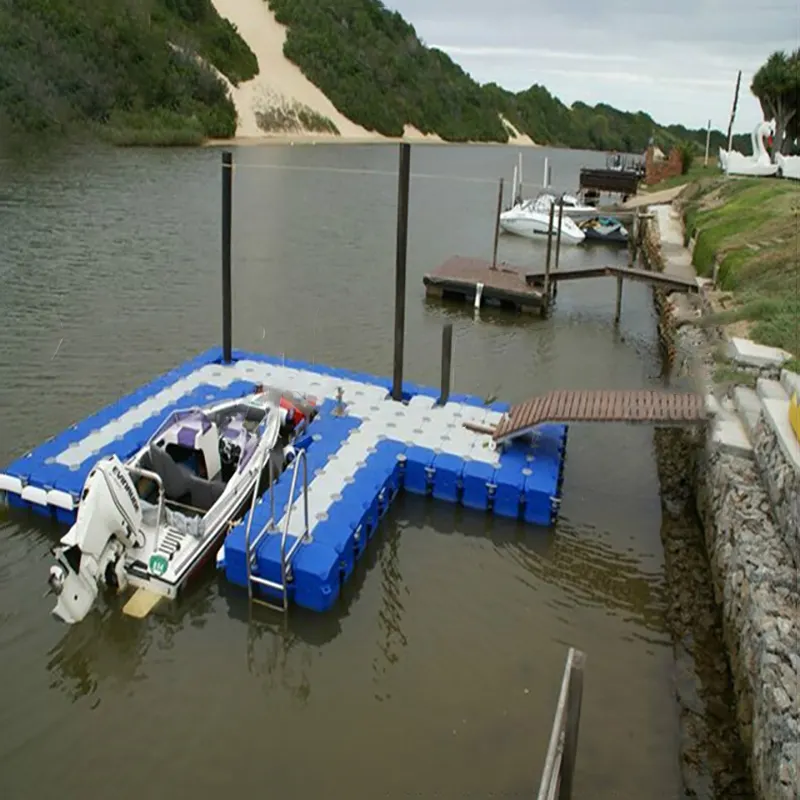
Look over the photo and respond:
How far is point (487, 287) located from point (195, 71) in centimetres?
5952

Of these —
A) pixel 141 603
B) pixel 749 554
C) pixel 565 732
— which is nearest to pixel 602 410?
pixel 749 554

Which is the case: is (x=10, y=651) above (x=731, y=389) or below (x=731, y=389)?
below

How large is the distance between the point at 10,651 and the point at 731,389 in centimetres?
1066

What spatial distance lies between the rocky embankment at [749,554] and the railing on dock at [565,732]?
1595mm

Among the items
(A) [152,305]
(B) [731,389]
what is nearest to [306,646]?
(B) [731,389]

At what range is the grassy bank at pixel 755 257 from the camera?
14.9m

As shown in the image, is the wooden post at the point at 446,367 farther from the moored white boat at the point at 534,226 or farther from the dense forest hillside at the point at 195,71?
the dense forest hillside at the point at 195,71

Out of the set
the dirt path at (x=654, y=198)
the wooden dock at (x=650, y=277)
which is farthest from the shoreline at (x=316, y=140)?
the wooden dock at (x=650, y=277)

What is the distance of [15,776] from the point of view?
705cm

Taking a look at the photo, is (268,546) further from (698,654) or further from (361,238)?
(361,238)

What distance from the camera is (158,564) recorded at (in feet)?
29.9

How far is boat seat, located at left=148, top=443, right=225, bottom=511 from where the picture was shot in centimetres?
1021

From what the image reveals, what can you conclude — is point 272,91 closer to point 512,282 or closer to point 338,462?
point 512,282

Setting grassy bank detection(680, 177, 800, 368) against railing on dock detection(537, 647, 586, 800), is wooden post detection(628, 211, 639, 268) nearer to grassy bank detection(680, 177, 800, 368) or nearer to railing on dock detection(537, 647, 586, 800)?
grassy bank detection(680, 177, 800, 368)
